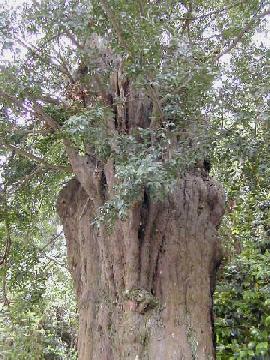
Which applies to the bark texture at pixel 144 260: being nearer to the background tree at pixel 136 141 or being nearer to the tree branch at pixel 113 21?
the background tree at pixel 136 141

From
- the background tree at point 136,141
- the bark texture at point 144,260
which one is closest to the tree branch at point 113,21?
the background tree at point 136,141

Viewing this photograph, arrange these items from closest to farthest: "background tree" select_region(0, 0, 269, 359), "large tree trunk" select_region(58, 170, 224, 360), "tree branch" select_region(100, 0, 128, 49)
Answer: "tree branch" select_region(100, 0, 128, 49) → "background tree" select_region(0, 0, 269, 359) → "large tree trunk" select_region(58, 170, 224, 360)

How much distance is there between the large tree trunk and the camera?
10.1ft

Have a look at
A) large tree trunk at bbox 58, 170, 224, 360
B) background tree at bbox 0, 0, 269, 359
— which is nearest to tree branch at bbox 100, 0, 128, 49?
background tree at bbox 0, 0, 269, 359

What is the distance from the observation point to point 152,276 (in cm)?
332

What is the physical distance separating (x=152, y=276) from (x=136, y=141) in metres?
0.99

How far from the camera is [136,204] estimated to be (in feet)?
10.8

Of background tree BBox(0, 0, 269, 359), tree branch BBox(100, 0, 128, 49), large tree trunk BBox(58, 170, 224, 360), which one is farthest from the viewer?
large tree trunk BBox(58, 170, 224, 360)

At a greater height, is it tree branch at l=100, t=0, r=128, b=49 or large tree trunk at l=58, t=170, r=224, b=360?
tree branch at l=100, t=0, r=128, b=49

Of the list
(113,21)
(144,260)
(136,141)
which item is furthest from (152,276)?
(113,21)

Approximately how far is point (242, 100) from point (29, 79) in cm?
170

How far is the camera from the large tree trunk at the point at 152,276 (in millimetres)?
3088

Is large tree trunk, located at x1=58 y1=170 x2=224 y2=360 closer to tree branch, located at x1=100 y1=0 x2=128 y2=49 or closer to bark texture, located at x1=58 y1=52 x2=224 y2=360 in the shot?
bark texture, located at x1=58 y1=52 x2=224 y2=360

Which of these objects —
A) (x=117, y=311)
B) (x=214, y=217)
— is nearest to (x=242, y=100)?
(x=214, y=217)
